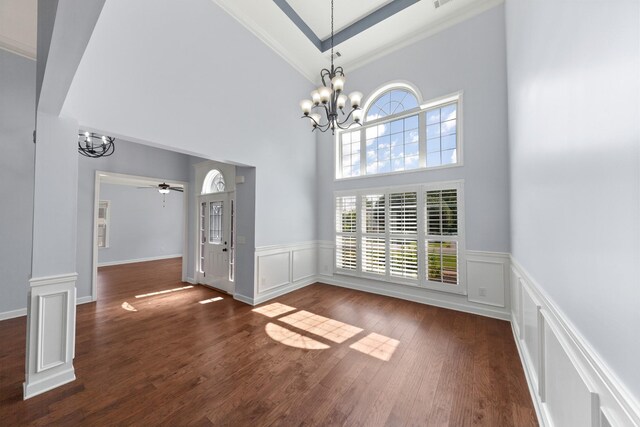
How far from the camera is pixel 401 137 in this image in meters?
4.30

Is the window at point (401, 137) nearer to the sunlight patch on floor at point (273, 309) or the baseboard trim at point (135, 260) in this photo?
the sunlight patch on floor at point (273, 309)

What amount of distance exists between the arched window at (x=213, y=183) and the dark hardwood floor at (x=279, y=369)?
233 cm

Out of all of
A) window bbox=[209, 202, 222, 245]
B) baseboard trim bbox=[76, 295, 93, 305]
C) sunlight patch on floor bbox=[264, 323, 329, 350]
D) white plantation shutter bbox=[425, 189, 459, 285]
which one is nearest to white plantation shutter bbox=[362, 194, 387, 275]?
white plantation shutter bbox=[425, 189, 459, 285]

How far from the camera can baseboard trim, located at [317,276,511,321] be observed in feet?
10.8

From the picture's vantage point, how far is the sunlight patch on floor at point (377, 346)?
246 cm

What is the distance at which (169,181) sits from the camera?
5156 millimetres

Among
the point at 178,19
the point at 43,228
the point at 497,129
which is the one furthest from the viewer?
the point at 497,129

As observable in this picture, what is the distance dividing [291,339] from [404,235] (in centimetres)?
249

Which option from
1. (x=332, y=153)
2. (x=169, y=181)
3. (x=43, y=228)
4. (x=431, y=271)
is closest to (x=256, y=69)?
(x=332, y=153)

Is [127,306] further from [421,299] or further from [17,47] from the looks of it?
[421,299]

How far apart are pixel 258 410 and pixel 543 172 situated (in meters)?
2.59

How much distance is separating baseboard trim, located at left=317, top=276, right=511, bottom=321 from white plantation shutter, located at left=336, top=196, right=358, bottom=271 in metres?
0.34

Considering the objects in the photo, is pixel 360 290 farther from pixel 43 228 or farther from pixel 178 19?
pixel 178 19

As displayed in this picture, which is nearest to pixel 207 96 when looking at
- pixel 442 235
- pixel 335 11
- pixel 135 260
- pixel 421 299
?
pixel 335 11
